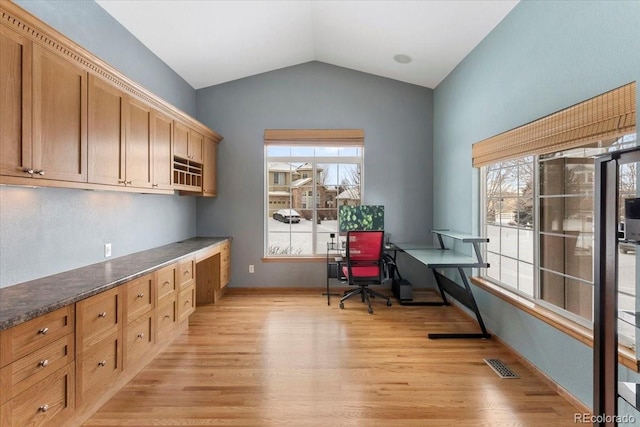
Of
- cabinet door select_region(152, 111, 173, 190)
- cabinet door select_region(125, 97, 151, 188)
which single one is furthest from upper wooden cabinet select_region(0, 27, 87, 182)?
cabinet door select_region(152, 111, 173, 190)

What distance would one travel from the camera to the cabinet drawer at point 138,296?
221 centimetres

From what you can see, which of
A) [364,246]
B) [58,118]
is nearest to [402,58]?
[364,246]

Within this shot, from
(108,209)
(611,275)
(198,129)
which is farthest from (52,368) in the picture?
(198,129)

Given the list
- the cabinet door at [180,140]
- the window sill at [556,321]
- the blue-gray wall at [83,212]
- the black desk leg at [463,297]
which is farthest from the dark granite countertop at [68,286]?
the window sill at [556,321]

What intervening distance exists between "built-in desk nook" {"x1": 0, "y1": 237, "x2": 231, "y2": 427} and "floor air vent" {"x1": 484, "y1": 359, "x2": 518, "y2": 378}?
9.06 feet

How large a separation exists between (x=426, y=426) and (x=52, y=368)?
6.77 feet

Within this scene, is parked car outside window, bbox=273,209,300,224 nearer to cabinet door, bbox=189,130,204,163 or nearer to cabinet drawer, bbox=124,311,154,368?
cabinet door, bbox=189,130,204,163

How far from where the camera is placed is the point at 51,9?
2.16 m

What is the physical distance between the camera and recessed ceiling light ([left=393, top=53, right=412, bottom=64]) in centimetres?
386

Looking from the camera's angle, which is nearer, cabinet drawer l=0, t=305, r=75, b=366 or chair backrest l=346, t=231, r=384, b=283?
cabinet drawer l=0, t=305, r=75, b=366

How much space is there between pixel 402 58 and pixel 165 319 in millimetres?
3915

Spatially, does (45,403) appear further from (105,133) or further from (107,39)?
(107,39)

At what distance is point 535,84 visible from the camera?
242cm

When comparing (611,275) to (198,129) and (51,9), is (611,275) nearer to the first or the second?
(51,9)
